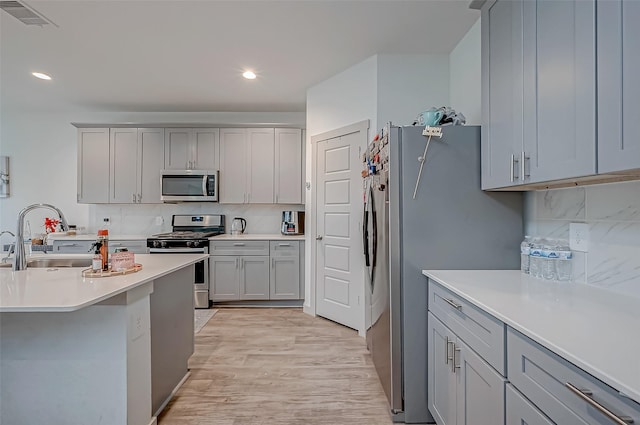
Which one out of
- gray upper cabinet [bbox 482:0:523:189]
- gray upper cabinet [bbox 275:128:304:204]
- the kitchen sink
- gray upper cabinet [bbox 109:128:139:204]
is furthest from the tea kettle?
gray upper cabinet [bbox 482:0:523:189]

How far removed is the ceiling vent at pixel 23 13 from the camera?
229 cm

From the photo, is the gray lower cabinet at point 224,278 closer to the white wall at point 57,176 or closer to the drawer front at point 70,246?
the white wall at point 57,176

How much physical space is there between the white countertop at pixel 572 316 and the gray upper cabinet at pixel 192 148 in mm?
3623

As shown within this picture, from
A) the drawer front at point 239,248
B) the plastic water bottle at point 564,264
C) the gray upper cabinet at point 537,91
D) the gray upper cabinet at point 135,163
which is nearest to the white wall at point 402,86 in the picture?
the gray upper cabinet at point 537,91

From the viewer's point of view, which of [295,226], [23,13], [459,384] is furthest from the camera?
[295,226]

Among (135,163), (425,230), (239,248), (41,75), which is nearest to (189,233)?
(239,248)

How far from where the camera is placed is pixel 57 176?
4.71 m

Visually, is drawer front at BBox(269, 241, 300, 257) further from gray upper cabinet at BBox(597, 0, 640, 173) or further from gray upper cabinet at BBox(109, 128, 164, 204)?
gray upper cabinet at BBox(597, 0, 640, 173)

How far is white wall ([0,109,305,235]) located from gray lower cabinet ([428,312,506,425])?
333 cm

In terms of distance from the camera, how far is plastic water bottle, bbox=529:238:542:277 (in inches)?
64.9

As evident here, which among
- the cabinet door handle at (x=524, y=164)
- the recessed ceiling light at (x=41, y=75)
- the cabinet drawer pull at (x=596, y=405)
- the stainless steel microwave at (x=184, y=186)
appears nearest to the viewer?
the cabinet drawer pull at (x=596, y=405)

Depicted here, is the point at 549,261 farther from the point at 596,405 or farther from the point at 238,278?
the point at 238,278

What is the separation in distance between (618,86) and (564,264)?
945mm

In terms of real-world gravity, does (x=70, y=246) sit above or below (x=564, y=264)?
below
